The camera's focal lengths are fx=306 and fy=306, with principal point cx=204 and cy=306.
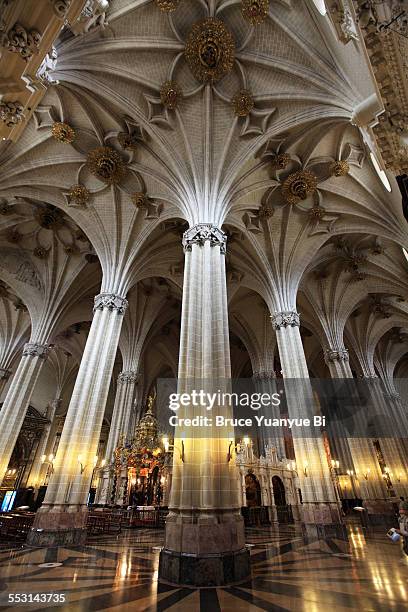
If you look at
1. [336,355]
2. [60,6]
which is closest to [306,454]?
[336,355]

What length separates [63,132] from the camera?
1245 centimetres

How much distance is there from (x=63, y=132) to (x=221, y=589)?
15.2 meters

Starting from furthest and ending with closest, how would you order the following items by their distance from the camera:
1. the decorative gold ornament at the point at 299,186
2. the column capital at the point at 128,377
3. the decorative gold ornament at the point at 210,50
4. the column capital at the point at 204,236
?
the column capital at the point at 128,377 < the decorative gold ornament at the point at 299,186 < the decorative gold ornament at the point at 210,50 < the column capital at the point at 204,236

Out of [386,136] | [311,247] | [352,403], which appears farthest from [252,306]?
[386,136]

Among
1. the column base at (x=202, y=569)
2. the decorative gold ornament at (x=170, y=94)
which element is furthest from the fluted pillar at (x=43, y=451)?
the decorative gold ornament at (x=170, y=94)

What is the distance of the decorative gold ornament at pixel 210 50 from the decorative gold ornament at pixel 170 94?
89 centimetres

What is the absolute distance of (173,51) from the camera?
1139 cm

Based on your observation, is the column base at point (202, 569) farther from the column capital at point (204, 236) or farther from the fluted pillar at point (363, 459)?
the fluted pillar at point (363, 459)

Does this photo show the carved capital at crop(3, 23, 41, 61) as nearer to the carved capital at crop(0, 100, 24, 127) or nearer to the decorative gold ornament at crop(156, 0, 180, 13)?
the carved capital at crop(0, 100, 24, 127)

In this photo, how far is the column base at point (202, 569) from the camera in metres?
5.64

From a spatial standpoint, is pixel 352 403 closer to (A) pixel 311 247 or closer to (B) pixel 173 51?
(A) pixel 311 247

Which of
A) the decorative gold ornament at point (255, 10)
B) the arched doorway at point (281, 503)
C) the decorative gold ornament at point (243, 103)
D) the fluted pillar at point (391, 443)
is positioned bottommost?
the arched doorway at point (281, 503)

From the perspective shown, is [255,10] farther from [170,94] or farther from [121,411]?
[121,411]

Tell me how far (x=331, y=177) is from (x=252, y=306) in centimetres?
1137
